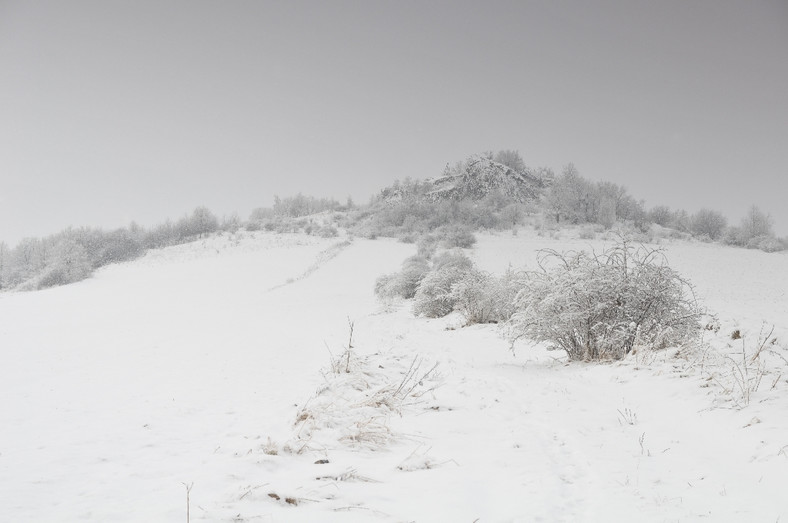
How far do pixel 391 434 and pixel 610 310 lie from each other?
551cm

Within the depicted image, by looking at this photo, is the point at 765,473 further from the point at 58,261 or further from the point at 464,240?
the point at 58,261

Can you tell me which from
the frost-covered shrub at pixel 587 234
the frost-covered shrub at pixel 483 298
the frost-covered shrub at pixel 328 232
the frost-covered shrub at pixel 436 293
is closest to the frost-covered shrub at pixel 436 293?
the frost-covered shrub at pixel 436 293

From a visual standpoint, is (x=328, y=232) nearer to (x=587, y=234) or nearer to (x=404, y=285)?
(x=587, y=234)

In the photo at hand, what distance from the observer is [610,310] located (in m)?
7.64

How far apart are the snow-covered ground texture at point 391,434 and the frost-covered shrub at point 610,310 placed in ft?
2.09

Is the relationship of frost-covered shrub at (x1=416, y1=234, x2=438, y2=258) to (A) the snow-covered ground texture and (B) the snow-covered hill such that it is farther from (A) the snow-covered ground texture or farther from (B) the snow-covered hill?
(A) the snow-covered ground texture

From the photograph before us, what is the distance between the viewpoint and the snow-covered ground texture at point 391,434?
250 centimetres

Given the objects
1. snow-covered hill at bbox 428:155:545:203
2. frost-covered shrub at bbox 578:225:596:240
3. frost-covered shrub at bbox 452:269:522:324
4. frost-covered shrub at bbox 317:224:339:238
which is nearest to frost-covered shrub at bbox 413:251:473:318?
frost-covered shrub at bbox 452:269:522:324

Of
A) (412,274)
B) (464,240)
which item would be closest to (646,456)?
(412,274)

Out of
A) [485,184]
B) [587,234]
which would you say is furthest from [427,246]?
[485,184]

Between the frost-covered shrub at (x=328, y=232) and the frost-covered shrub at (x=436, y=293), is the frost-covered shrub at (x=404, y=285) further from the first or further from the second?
the frost-covered shrub at (x=328, y=232)

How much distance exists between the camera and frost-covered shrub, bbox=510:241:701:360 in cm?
735

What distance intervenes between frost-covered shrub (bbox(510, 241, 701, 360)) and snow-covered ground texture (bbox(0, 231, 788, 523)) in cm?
64

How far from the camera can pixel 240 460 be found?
3.19 metres
